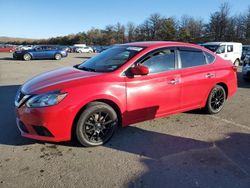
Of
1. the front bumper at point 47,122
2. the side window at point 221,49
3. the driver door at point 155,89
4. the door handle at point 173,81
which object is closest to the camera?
the front bumper at point 47,122

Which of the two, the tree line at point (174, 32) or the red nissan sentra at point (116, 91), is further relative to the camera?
the tree line at point (174, 32)

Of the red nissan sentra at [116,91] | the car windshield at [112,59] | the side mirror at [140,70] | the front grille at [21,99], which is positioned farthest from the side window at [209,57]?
the front grille at [21,99]

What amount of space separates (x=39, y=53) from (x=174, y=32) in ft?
191

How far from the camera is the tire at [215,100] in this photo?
5766 millimetres

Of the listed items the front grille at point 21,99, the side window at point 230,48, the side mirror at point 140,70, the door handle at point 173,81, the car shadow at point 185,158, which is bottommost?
the car shadow at point 185,158

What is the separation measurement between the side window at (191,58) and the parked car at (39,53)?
2282 centimetres

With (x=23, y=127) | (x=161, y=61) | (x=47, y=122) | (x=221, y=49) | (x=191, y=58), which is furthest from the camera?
(x=221, y=49)

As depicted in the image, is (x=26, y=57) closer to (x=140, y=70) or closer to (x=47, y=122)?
(x=140, y=70)

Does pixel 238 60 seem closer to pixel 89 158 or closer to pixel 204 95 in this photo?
pixel 204 95

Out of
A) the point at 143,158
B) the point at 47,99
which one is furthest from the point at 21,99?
the point at 143,158

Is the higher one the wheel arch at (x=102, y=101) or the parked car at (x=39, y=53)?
the parked car at (x=39, y=53)

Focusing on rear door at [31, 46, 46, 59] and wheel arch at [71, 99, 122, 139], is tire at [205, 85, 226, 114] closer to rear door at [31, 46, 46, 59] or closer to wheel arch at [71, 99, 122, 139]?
wheel arch at [71, 99, 122, 139]

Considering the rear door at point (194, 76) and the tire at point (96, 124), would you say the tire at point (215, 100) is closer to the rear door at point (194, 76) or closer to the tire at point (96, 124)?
the rear door at point (194, 76)

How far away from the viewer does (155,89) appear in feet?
15.5
